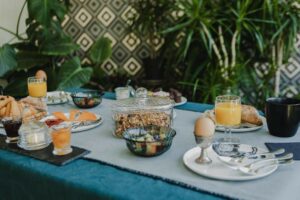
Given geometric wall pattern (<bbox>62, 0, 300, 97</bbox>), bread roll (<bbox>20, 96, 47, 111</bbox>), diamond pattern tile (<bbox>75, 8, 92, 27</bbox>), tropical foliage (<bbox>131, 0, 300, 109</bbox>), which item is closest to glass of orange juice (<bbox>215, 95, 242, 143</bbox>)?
bread roll (<bbox>20, 96, 47, 111</bbox>)

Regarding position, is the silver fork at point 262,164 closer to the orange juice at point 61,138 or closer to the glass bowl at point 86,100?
the orange juice at point 61,138

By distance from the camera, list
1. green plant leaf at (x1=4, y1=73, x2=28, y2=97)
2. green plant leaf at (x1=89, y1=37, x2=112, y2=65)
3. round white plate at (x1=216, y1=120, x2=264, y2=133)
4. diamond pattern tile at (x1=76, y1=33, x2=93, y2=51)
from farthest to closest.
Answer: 1. diamond pattern tile at (x1=76, y1=33, x2=93, y2=51)
2. green plant leaf at (x1=89, y1=37, x2=112, y2=65)
3. green plant leaf at (x1=4, y1=73, x2=28, y2=97)
4. round white plate at (x1=216, y1=120, x2=264, y2=133)

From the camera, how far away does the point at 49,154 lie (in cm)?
115

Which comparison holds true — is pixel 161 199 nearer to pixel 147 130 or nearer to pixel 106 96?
pixel 147 130

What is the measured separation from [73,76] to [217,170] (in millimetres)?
2017

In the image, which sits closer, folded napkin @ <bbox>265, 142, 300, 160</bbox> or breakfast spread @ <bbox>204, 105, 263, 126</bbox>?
folded napkin @ <bbox>265, 142, 300, 160</bbox>

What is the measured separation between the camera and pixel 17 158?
→ 115 centimetres

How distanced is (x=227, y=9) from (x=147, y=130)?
1.94 metres

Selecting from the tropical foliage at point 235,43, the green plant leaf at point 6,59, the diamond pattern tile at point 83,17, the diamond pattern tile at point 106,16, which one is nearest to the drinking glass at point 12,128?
the tropical foliage at point 235,43

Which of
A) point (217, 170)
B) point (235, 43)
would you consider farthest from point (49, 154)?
point (235, 43)

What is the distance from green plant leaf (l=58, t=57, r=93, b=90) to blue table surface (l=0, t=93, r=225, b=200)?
1543 mm

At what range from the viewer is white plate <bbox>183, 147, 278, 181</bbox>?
3.04 ft

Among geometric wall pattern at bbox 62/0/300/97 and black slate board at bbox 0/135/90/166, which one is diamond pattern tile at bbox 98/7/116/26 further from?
black slate board at bbox 0/135/90/166

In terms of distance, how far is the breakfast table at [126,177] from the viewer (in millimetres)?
884
